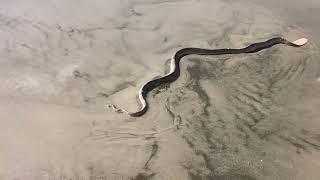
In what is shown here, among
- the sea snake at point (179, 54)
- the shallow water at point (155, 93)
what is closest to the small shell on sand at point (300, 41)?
the sea snake at point (179, 54)

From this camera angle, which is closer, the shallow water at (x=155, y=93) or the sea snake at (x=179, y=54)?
the shallow water at (x=155, y=93)

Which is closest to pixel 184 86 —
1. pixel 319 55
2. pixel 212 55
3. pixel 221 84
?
pixel 221 84

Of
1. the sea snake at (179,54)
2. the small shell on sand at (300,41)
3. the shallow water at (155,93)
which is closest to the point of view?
the shallow water at (155,93)

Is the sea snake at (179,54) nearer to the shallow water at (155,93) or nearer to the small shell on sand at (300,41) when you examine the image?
the small shell on sand at (300,41)

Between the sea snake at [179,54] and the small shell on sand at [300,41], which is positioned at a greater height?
the small shell on sand at [300,41]

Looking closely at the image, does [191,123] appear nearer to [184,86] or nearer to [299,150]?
[184,86]

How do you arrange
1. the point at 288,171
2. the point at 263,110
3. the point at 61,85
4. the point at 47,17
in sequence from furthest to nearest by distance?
the point at 47,17 < the point at 61,85 < the point at 263,110 < the point at 288,171

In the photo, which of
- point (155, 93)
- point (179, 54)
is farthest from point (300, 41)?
point (155, 93)

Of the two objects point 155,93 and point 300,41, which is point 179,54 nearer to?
point 155,93
